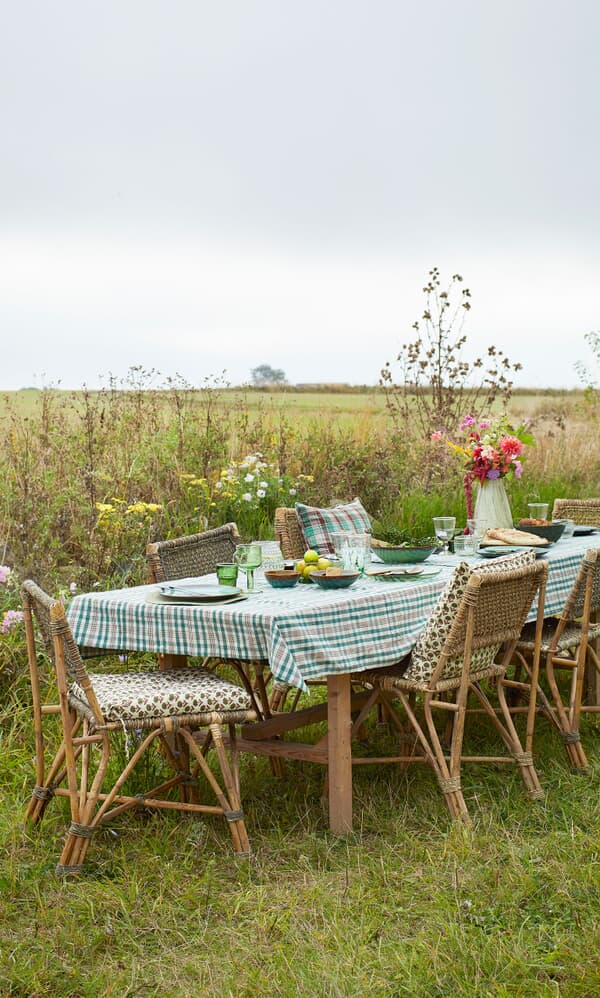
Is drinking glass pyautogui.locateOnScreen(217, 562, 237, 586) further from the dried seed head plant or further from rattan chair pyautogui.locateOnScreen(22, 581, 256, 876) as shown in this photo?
the dried seed head plant

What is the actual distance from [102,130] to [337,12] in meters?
2.40

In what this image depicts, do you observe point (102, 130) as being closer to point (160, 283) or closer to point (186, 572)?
point (160, 283)

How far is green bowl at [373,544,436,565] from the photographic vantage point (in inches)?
180

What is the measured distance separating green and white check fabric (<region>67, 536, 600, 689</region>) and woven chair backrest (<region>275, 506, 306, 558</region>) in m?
Answer: 1.30

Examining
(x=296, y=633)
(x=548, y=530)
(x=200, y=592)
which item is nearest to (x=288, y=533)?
(x=548, y=530)

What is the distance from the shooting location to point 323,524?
5328mm

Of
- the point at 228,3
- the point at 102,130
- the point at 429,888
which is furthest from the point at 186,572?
the point at 228,3

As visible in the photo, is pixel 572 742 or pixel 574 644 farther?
pixel 574 644

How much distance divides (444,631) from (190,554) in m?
1.41

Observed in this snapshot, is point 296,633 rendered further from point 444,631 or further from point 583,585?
point 583,585

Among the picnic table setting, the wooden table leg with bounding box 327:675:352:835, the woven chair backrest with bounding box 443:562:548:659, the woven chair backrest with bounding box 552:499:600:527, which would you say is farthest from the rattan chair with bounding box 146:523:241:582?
the woven chair backrest with bounding box 552:499:600:527

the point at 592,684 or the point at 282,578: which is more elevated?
the point at 282,578

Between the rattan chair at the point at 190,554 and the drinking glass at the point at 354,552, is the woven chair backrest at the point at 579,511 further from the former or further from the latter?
the drinking glass at the point at 354,552

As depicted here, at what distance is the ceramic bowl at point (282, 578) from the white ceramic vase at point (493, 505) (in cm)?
154
